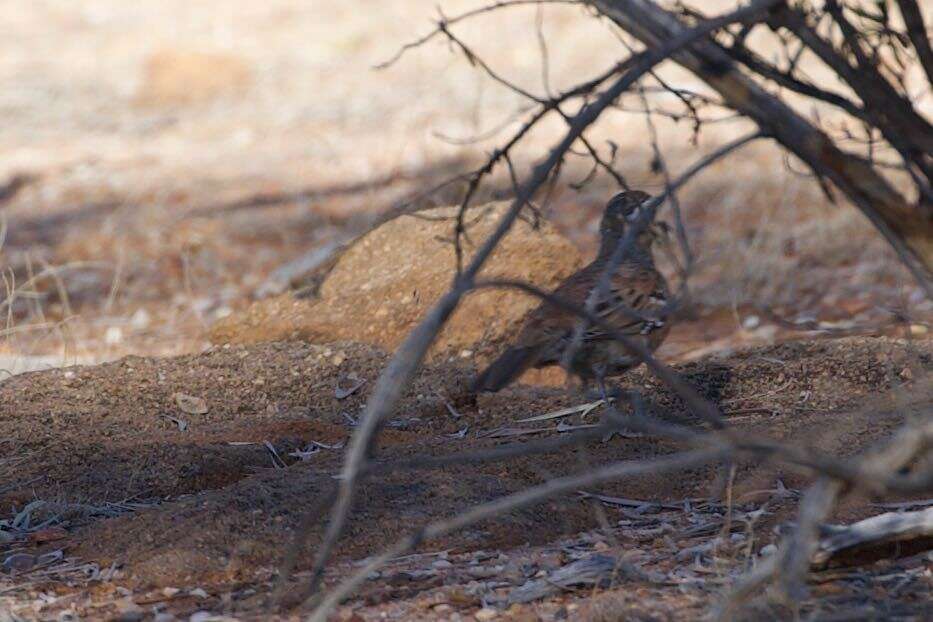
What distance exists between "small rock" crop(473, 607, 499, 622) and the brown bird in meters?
1.39

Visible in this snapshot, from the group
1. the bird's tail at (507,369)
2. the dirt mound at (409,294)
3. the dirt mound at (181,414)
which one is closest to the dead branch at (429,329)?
the bird's tail at (507,369)

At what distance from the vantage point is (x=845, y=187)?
2.78 metres

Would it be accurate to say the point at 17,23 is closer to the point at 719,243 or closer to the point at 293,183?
the point at 293,183

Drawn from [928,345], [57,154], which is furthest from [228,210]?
[928,345]

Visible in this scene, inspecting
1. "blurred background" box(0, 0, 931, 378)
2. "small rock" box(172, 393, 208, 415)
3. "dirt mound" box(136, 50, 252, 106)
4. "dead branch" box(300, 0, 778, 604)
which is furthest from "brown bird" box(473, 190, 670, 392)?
"dirt mound" box(136, 50, 252, 106)

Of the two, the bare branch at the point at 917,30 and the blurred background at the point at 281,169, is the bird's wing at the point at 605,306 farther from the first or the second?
the bare branch at the point at 917,30

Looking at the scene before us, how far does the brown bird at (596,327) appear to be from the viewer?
15.6 ft

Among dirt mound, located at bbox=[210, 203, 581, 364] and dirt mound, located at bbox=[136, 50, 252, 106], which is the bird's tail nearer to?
Result: dirt mound, located at bbox=[210, 203, 581, 364]

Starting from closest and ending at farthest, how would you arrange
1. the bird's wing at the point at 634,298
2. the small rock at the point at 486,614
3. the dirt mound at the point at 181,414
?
the small rock at the point at 486,614 → the dirt mound at the point at 181,414 → the bird's wing at the point at 634,298

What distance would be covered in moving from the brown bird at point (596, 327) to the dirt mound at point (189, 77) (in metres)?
12.4

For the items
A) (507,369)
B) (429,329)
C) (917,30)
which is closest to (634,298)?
(507,369)

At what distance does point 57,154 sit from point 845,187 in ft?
42.4

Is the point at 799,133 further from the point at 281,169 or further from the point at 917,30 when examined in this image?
the point at 281,169

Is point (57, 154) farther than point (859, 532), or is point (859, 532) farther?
point (57, 154)
